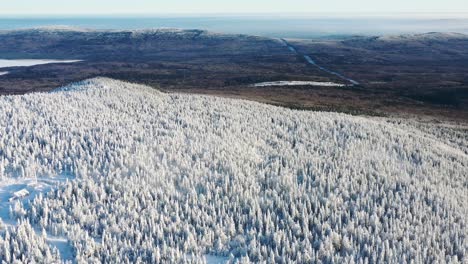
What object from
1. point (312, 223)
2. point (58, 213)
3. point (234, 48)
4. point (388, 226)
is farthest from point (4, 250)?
point (234, 48)

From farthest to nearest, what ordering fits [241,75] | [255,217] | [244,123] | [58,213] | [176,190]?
[241,75] < [244,123] < [176,190] < [255,217] < [58,213]

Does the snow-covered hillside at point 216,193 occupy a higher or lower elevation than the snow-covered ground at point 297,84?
higher

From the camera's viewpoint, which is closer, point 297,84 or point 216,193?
point 216,193

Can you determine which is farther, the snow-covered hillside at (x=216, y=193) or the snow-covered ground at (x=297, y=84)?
the snow-covered ground at (x=297, y=84)

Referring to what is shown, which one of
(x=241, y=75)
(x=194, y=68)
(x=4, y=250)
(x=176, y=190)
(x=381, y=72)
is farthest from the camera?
(x=194, y=68)

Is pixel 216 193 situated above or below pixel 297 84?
above

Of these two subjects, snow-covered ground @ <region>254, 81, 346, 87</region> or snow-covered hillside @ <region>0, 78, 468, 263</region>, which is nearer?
snow-covered hillside @ <region>0, 78, 468, 263</region>

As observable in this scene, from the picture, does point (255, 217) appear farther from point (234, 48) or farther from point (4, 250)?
point (234, 48)

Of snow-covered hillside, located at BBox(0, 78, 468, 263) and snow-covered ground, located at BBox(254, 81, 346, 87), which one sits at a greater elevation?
snow-covered hillside, located at BBox(0, 78, 468, 263)
